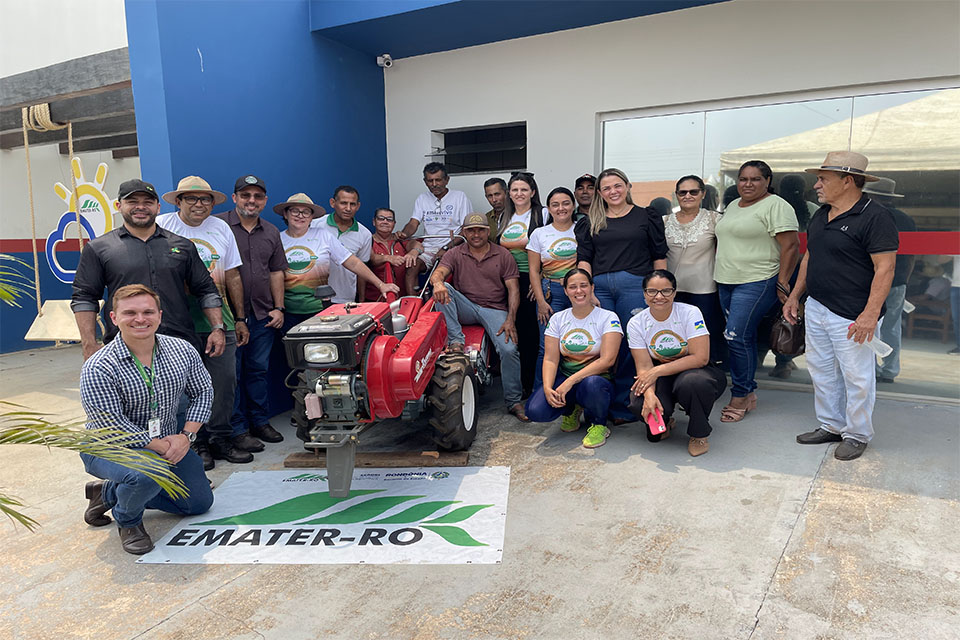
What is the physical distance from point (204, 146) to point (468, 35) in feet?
8.24

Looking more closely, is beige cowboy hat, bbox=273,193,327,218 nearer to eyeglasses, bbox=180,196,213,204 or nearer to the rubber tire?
eyeglasses, bbox=180,196,213,204

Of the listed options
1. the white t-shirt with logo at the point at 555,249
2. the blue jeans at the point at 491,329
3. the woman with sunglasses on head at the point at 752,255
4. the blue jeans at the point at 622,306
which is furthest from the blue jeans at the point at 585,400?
the woman with sunglasses on head at the point at 752,255

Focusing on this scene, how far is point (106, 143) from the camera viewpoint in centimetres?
702

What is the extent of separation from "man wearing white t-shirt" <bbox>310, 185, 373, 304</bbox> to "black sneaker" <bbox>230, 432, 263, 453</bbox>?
1.16 metres

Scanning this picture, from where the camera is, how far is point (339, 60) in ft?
17.7

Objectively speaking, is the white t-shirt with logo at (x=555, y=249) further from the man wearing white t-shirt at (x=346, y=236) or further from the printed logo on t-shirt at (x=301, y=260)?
the printed logo on t-shirt at (x=301, y=260)

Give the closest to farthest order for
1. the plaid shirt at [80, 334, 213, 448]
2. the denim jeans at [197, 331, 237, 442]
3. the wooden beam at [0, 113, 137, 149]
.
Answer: the plaid shirt at [80, 334, 213, 448] < the denim jeans at [197, 331, 237, 442] < the wooden beam at [0, 113, 137, 149]

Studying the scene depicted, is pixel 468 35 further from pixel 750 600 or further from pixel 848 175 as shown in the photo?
pixel 750 600

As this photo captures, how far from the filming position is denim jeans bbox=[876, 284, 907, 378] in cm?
441

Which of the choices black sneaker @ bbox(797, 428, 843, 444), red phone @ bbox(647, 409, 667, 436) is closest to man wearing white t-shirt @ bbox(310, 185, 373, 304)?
red phone @ bbox(647, 409, 667, 436)

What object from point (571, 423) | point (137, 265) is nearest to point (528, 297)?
point (571, 423)

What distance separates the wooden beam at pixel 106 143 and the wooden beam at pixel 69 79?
122 cm

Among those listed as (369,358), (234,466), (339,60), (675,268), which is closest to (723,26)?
(675,268)

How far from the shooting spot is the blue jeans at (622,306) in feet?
12.6
